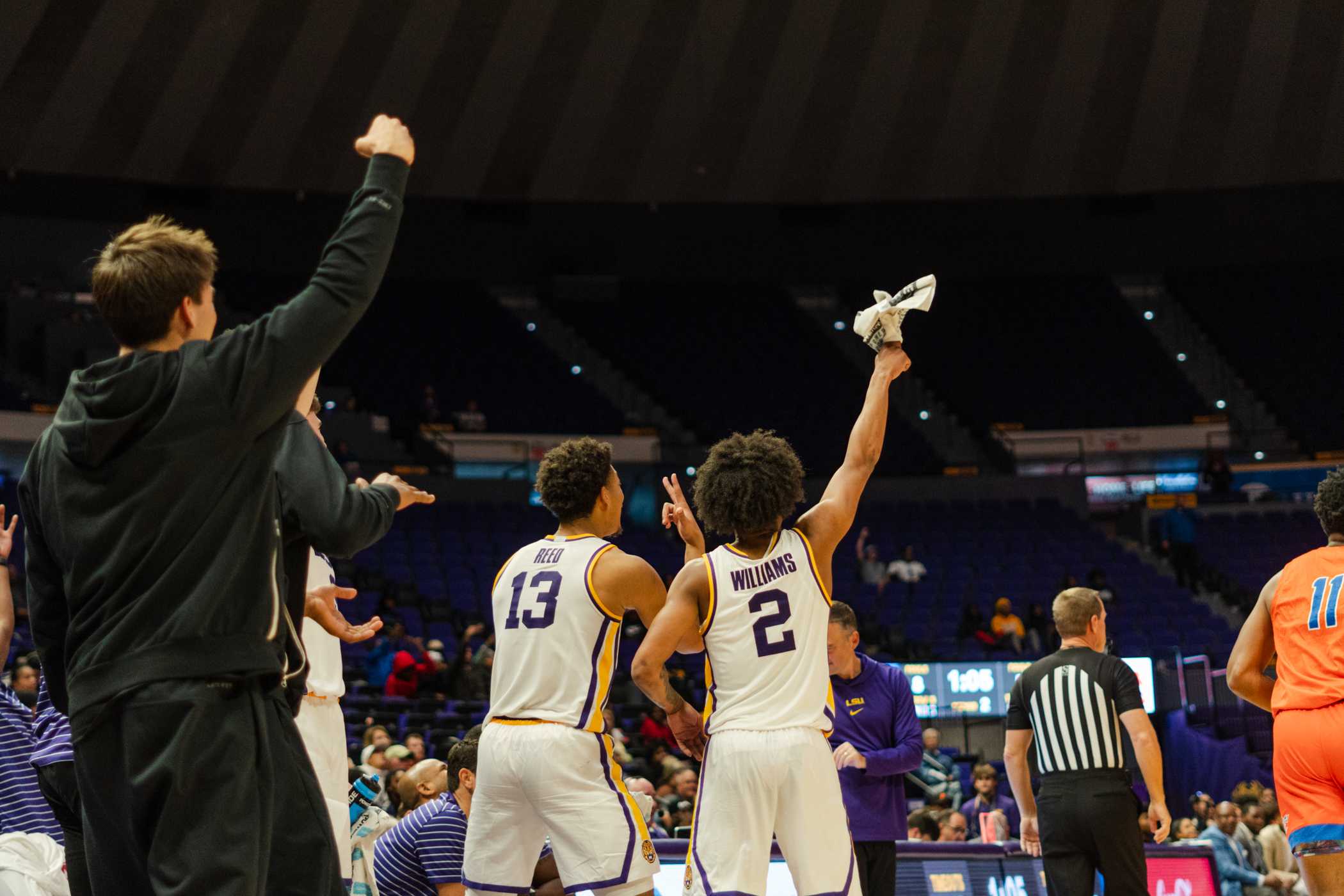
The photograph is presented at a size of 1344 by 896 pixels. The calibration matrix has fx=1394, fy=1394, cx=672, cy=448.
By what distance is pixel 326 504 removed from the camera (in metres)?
2.89

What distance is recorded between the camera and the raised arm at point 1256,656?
4918 millimetres

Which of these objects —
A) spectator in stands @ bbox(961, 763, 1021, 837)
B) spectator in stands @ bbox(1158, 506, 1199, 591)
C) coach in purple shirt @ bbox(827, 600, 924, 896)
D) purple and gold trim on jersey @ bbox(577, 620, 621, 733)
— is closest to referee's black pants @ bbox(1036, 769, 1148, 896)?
coach in purple shirt @ bbox(827, 600, 924, 896)

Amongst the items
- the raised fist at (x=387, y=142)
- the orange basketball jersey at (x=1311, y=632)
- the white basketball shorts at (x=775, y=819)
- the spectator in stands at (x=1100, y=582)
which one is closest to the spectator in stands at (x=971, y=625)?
the spectator in stands at (x=1100, y=582)

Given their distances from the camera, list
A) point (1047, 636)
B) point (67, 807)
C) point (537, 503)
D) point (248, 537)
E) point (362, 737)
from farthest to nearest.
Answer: point (537, 503) < point (1047, 636) < point (362, 737) < point (67, 807) < point (248, 537)

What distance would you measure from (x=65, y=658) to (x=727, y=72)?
1819cm

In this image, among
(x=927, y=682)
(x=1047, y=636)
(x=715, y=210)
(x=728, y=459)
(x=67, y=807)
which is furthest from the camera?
(x=715, y=210)

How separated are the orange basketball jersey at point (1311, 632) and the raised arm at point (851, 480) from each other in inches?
56.2

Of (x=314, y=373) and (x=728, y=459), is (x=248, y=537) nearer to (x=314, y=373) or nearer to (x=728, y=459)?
(x=314, y=373)

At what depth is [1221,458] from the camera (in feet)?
80.9

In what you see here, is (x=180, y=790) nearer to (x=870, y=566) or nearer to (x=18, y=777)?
(x=18, y=777)

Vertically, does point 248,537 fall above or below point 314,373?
below

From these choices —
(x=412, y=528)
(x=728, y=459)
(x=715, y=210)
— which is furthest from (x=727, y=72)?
(x=728, y=459)

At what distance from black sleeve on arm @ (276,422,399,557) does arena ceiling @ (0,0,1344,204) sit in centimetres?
1659

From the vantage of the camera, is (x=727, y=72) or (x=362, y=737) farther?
(x=727, y=72)
